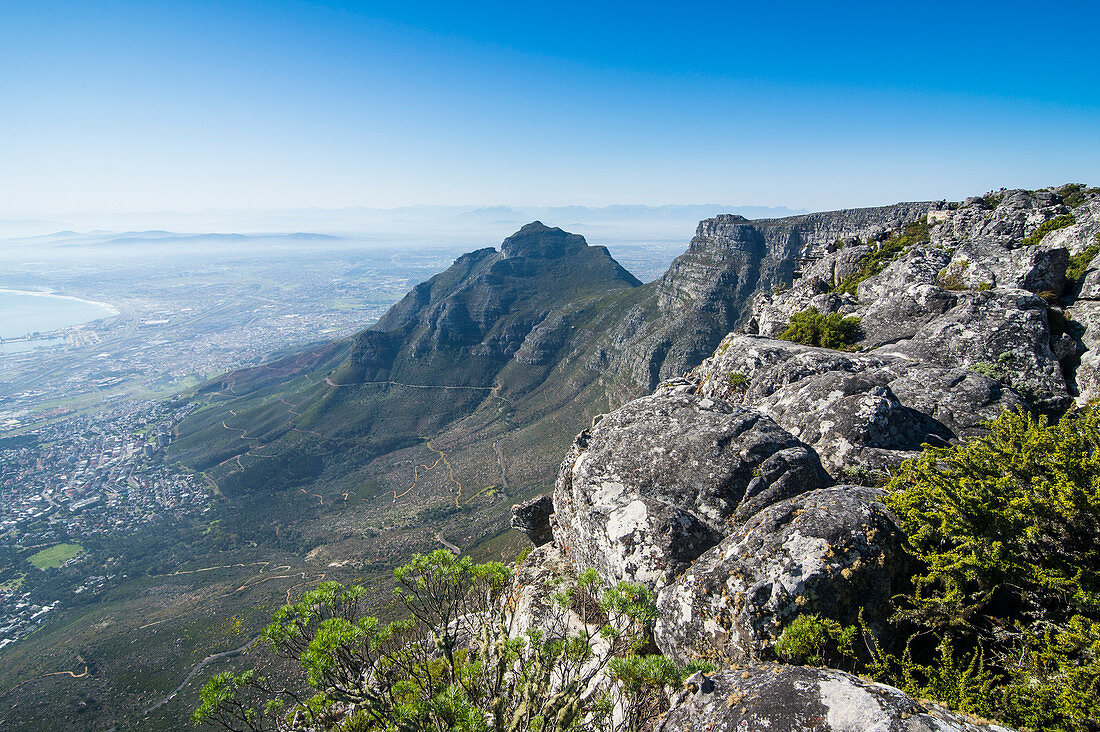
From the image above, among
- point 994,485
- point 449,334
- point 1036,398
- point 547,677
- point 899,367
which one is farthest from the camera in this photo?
point 449,334

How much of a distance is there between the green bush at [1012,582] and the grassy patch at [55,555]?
553 feet

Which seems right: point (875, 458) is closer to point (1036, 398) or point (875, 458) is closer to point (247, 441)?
point (1036, 398)

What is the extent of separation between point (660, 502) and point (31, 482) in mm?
236275

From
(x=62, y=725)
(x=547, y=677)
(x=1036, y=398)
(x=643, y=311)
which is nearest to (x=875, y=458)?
(x=1036, y=398)

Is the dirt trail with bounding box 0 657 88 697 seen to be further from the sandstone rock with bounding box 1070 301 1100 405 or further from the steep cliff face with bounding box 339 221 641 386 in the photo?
the sandstone rock with bounding box 1070 301 1100 405

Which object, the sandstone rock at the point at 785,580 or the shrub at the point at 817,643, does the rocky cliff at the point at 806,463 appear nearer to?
the sandstone rock at the point at 785,580

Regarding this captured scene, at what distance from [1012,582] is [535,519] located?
16.6m

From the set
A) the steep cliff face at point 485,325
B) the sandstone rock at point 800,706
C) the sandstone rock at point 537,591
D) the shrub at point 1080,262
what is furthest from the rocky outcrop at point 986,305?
the steep cliff face at point 485,325

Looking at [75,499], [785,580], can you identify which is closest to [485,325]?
[75,499]

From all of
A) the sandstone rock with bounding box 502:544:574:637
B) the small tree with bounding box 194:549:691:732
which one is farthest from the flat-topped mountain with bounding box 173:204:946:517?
the small tree with bounding box 194:549:691:732

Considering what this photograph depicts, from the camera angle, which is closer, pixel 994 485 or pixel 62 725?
pixel 994 485

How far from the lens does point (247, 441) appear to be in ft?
470

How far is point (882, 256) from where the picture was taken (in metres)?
40.0

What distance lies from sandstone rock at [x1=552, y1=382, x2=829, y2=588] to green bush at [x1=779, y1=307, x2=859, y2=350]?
46.4 ft
